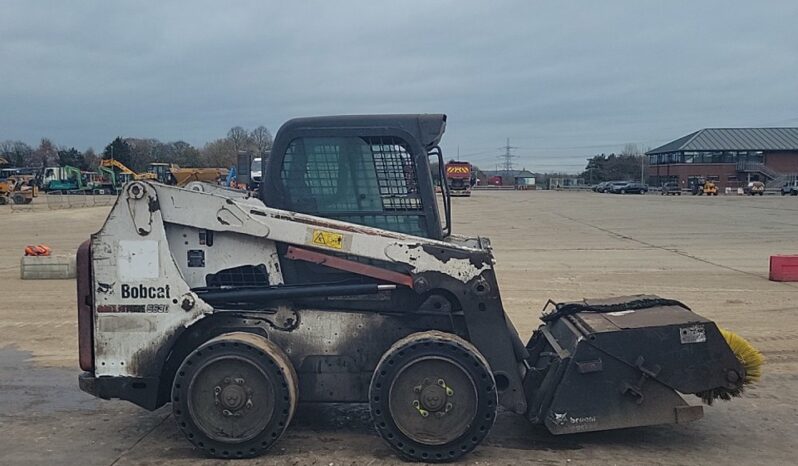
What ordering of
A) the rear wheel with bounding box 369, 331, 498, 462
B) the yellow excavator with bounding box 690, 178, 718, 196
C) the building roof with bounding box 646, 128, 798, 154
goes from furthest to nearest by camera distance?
the building roof with bounding box 646, 128, 798, 154 → the yellow excavator with bounding box 690, 178, 718, 196 → the rear wheel with bounding box 369, 331, 498, 462

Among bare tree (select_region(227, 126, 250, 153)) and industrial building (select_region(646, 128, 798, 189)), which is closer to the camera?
bare tree (select_region(227, 126, 250, 153))

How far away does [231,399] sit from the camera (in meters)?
5.06

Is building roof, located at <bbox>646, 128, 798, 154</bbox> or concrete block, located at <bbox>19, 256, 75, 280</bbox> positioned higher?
building roof, located at <bbox>646, 128, 798, 154</bbox>

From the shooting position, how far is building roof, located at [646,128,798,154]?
90.0 meters

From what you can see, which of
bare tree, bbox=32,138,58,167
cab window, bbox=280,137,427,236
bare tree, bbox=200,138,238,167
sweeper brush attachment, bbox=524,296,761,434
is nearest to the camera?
sweeper brush attachment, bbox=524,296,761,434

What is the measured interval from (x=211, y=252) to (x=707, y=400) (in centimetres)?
362

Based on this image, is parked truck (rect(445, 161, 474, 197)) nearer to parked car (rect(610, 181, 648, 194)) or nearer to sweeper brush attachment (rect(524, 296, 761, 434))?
parked car (rect(610, 181, 648, 194))

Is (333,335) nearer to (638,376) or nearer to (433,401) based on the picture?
(433,401)

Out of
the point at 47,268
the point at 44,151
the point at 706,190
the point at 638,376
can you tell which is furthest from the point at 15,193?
the point at 44,151

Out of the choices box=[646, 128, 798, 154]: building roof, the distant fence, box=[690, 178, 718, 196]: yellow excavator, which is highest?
box=[646, 128, 798, 154]: building roof

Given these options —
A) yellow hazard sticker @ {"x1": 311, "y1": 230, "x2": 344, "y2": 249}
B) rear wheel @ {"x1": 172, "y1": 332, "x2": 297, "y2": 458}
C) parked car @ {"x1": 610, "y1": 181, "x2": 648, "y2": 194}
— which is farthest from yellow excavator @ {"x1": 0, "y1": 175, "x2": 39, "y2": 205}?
parked car @ {"x1": 610, "y1": 181, "x2": 648, "y2": 194}

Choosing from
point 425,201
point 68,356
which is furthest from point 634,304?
point 68,356

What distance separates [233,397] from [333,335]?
79cm

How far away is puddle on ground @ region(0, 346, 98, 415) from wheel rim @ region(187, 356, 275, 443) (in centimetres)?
186
